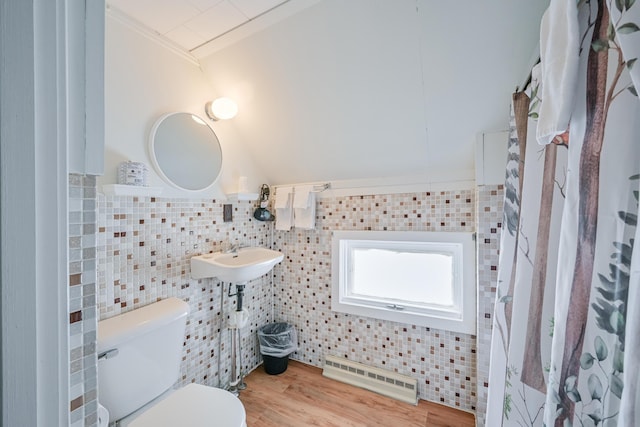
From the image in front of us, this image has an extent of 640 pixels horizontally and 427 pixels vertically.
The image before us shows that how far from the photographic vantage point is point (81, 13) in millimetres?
380

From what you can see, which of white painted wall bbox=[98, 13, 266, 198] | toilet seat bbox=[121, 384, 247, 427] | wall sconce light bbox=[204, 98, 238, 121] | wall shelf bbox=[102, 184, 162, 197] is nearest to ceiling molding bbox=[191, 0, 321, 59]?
white painted wall bbox=[98, 13, 266, 198]

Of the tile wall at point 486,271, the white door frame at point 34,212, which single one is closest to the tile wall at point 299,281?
the tile wall at point 486,271

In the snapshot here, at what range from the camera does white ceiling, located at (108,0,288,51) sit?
1.16 m

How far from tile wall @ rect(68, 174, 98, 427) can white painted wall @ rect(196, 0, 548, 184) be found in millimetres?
1265

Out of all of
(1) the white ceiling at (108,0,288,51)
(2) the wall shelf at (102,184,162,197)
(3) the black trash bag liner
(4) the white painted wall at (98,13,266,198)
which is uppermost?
(1) the white ceiling at (108,0,288,51)

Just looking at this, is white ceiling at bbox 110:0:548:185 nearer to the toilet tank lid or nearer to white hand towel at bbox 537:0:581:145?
white hand towel at bbox 537:0:581:145

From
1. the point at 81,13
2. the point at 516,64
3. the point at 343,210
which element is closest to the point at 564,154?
the point at 516,64

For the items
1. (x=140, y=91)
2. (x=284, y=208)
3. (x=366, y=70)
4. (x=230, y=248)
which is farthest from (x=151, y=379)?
(x=366, y=70)

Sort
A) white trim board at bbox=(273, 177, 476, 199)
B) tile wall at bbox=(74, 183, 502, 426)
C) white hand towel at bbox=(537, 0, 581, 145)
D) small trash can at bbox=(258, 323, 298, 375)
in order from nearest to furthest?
white hand towel at bbox=(537, 0, 581, 145), tile wall at bbox=(74, 183, 502, 426), white trim board at bbox=(273, 177, 476, 199), small trash can at bbox=(258, 323, 298, 375)

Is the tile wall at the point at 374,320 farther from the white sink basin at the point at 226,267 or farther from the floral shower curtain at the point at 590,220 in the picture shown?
the floral shower curtain at the point at 590,220

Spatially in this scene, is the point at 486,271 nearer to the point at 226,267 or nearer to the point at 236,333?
the point at 226,267

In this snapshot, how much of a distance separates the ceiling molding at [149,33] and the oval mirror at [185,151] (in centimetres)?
35

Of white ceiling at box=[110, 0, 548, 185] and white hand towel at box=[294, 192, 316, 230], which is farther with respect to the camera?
white hand towel at box=[294, 192, 316, 230]

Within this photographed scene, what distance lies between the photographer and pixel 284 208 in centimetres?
211
